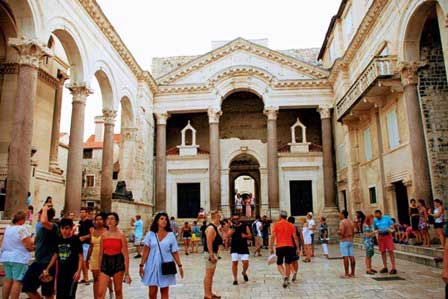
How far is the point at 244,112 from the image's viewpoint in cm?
2731

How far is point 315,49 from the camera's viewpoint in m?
29.9

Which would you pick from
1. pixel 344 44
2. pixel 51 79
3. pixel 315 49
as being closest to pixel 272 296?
pixel 51 79

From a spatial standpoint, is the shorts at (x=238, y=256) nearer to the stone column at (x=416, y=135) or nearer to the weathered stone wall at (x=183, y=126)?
the stone column at (x=416, y=135)

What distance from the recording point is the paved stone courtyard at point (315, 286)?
21.8 ft

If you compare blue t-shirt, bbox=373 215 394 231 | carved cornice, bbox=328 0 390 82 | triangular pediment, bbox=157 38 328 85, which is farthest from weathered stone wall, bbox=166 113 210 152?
blue t-shirt, bbox=373 215 394 231

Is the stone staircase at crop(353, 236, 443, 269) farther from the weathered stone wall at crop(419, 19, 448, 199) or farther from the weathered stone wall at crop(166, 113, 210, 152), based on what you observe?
the weathered stone wall at crop(166, 113, 210, 152)

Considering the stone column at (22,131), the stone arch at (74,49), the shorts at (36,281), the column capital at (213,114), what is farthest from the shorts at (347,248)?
the column capital at (213,114)

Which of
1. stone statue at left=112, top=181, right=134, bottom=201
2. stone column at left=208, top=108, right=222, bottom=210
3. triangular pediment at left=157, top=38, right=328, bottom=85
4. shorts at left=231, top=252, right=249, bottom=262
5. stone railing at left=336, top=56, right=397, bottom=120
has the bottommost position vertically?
shorts at left=231, top=252, right=249, bottom=262

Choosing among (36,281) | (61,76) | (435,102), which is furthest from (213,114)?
(36,281)

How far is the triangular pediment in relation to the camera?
76.7 ft

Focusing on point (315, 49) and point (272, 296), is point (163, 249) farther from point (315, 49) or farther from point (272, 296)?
point (315, 49)

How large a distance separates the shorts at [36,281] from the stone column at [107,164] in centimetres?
1174

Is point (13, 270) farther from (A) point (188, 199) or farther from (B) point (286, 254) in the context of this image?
(A) point (188, 199)

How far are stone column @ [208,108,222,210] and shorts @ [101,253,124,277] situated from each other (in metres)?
16.7
